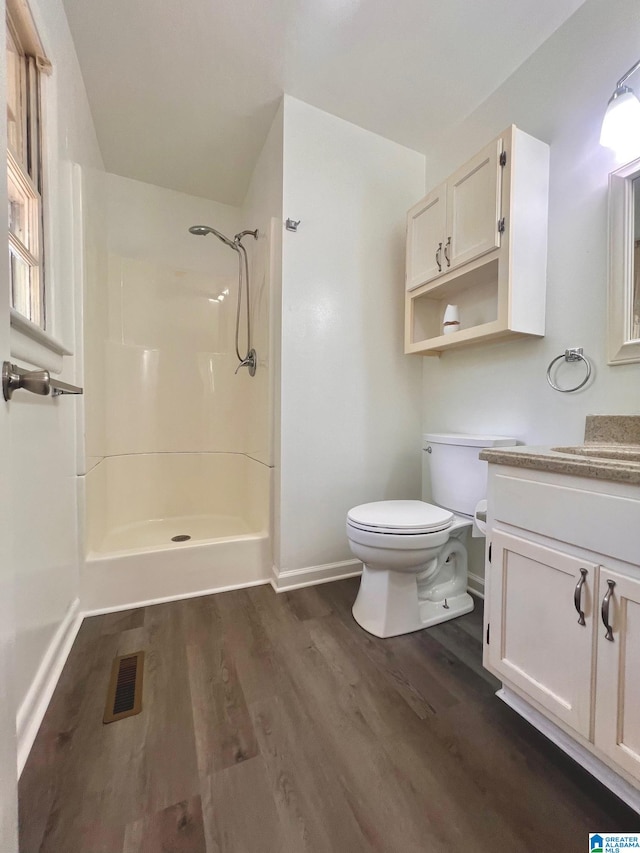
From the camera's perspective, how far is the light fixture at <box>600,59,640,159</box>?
1.13 m

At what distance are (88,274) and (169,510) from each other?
1530mm

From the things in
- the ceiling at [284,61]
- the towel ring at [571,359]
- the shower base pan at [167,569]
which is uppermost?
the ceiling at [284,61]

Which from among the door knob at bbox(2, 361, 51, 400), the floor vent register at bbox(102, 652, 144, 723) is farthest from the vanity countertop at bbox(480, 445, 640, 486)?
the floor vent register at bbox(102, 652, 144, 723)

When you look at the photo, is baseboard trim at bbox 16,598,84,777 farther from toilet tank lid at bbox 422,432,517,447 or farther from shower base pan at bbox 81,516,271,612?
toilet tank lid at bbox 422,432,517,447

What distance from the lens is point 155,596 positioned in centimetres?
167

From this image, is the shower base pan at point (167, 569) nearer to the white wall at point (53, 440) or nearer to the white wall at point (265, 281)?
the white wall at point (53, 440)

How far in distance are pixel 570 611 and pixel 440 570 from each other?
0.77 metres

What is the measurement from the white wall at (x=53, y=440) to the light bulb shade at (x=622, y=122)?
1.84 m

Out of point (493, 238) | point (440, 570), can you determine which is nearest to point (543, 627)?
point (440, 570)

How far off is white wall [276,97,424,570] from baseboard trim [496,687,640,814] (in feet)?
3.25

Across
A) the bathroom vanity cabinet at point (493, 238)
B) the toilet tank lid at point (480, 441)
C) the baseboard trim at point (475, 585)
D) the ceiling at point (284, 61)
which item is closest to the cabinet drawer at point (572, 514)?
the toilet tank lid at point (480, 441)

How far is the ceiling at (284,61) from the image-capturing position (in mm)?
1352

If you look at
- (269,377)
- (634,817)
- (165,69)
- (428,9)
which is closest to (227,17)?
(165,69)

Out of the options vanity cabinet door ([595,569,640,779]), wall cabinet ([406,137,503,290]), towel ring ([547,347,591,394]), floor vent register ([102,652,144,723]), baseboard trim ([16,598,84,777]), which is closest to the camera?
vanity cabinet door ([595,569,640,779])
